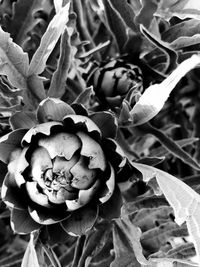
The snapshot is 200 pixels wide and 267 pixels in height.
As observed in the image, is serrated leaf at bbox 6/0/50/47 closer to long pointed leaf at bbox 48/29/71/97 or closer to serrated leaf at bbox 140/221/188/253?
long pointed leaf at bbox 48/29/71/97

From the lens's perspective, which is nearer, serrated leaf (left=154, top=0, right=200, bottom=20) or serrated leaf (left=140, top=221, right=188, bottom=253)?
serrated leaf (left=154, top=0, right=200, bottom=20)

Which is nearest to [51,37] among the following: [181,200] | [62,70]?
[62,70]

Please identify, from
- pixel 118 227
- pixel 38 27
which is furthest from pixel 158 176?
pixel 38 27

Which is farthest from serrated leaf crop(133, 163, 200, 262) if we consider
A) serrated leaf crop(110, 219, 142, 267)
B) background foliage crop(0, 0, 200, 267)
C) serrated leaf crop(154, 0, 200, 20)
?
serrated leaf crop(154, 0, 200, 20)

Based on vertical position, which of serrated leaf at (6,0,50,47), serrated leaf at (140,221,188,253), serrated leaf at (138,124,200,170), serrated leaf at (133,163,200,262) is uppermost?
serrated leaf at (6,0,50,47)

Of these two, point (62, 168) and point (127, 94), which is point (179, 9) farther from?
point (62, 168)

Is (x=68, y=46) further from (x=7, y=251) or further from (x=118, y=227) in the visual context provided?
(x=7, y=251)
